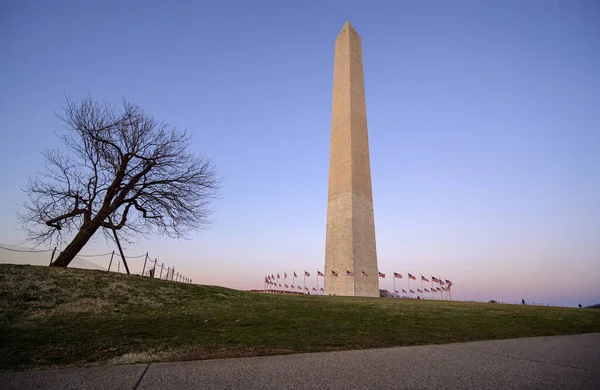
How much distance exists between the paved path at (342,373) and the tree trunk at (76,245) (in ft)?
38.9

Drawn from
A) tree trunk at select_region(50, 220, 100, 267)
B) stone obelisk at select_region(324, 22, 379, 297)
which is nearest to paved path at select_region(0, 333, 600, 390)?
tree trunk at select_region(50, 220, 100, 267)

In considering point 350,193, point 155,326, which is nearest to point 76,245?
point 155,326

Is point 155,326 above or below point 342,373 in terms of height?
above

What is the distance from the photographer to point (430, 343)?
6391 mm

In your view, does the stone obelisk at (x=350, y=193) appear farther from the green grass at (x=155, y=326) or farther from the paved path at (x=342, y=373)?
the paved path at (x=342, y=373)

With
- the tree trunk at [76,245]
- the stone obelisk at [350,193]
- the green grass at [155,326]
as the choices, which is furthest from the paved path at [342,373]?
the stone obelisk at [350,193]

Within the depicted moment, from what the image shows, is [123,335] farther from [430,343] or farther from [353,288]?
[353,288]

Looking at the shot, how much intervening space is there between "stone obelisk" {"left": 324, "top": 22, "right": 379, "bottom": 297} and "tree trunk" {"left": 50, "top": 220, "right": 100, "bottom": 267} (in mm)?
18618

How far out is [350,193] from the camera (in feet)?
91.7

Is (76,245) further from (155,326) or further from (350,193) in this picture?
(350,193)

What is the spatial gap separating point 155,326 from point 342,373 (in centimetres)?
502

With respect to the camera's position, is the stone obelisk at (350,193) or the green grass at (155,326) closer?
the green grass at (155,326)

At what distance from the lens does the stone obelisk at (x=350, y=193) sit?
2712cm

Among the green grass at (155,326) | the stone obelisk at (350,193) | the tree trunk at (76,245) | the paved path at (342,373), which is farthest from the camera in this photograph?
the stone obelisk at (350,193)
